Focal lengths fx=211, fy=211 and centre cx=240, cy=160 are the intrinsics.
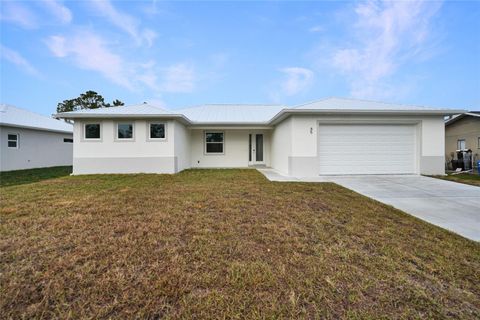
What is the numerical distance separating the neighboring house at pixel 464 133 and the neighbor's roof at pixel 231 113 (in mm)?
11717

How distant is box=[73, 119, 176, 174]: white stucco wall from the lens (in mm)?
10402

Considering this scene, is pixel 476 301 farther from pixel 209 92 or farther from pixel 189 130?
pixel 209 92

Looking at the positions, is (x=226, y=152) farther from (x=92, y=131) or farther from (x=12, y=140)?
(x=12, y=140)

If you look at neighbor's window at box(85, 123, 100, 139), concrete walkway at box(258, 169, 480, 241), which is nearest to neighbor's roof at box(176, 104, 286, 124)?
neighbor's window at box(85, 123, 100, 139)

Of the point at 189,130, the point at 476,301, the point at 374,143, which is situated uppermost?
the point at 189,130

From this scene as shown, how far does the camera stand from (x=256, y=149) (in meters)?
14.4

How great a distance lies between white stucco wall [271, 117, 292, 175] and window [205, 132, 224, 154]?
11.4ft

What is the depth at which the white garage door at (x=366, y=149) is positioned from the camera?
9523mm

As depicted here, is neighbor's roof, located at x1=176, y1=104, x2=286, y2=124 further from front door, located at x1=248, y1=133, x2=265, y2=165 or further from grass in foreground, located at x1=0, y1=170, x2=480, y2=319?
grass in foreground, located at x1=0, y1=170, x2=480, y2=319

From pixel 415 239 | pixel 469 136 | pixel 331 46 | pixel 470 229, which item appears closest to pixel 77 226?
pixel 415 239

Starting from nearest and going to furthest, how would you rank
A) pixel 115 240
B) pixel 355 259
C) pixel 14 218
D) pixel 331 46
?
pixel 355 259
pixel 115 240
pixel 14 218
pixel 331 46

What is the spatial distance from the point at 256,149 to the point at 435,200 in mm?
9923

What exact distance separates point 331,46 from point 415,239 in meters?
13.3

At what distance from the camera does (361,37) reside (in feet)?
40.1
